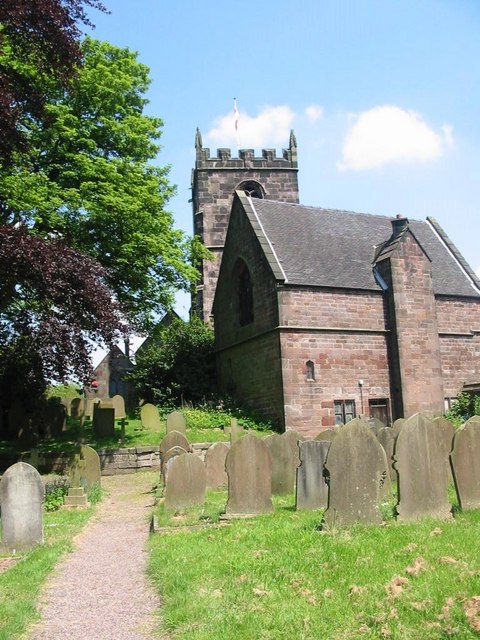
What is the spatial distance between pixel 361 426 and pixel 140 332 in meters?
11.2

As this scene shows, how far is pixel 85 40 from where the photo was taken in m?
24.5

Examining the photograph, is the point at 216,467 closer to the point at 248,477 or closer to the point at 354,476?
the point at 248,477

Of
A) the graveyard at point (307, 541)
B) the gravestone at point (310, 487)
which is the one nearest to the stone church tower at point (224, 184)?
the graveyard at point (307, 541)

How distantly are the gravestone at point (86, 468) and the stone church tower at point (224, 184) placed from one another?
78.9 ft

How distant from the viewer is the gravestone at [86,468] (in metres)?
14.1

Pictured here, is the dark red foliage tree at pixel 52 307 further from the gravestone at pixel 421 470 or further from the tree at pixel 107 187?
the gravestone at pixel 421 470

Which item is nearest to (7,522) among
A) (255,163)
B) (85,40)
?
(85,40)

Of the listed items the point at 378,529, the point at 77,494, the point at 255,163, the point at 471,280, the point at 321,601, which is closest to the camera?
the point at 321,601

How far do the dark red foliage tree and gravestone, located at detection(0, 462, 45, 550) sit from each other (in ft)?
19.1

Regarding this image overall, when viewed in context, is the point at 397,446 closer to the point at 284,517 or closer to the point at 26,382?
the point at 284,517

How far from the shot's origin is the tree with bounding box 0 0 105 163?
42.3ft

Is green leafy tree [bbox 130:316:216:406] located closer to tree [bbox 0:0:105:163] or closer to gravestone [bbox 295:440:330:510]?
tree [bbox 0:0:105:163]

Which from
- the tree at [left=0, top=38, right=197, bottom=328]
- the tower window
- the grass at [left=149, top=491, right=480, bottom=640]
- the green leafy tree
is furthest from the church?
the grass at [left=149, top=491, right=480, bottom=640]

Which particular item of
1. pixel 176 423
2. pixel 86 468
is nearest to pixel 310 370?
pixel 176 423
